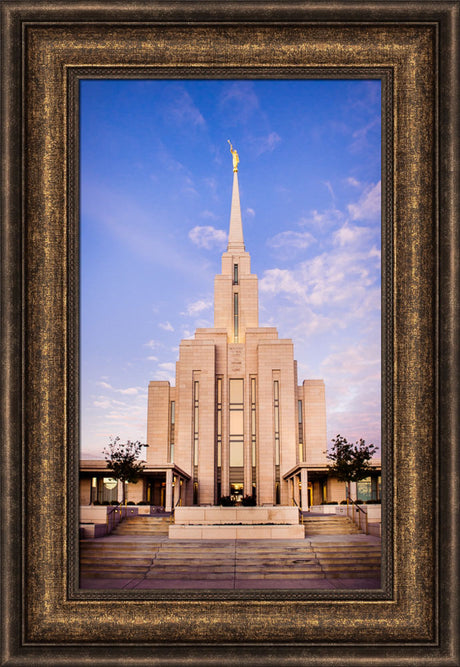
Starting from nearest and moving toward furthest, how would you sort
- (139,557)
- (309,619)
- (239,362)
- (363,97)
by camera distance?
(309,619) → (363,97) → (139,557) → (239,362)

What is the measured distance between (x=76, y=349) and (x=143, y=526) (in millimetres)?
14126

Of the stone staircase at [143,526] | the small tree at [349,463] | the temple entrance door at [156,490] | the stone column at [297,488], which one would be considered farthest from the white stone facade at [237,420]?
the stone staircase at [143,526]

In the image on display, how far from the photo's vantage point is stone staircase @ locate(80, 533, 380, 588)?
352 inches

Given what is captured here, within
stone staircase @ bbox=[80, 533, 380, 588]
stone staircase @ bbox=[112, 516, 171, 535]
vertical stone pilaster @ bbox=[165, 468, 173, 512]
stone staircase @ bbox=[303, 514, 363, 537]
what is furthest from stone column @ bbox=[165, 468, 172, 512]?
stone staircase @ bbox=[80, 533, 380, 588]

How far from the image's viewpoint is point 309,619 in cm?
745

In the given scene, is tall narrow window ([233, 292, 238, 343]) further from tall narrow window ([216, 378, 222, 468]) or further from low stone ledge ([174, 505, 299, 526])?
low stone ledge ([174, 505, 299, 526])

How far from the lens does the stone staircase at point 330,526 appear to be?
19.1 meters

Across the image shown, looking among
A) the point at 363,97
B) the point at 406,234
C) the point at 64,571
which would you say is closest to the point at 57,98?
the point at 363,97

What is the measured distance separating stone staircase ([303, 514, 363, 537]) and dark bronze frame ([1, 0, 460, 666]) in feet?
36.7

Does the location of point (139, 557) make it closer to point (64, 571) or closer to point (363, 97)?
point (64, 571)

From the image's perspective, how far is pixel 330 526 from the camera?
2009cm

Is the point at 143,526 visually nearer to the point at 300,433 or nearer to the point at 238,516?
the point at 238,516

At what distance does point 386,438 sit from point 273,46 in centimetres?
585

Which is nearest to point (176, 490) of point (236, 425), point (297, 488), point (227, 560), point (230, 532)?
point (297, 488)
